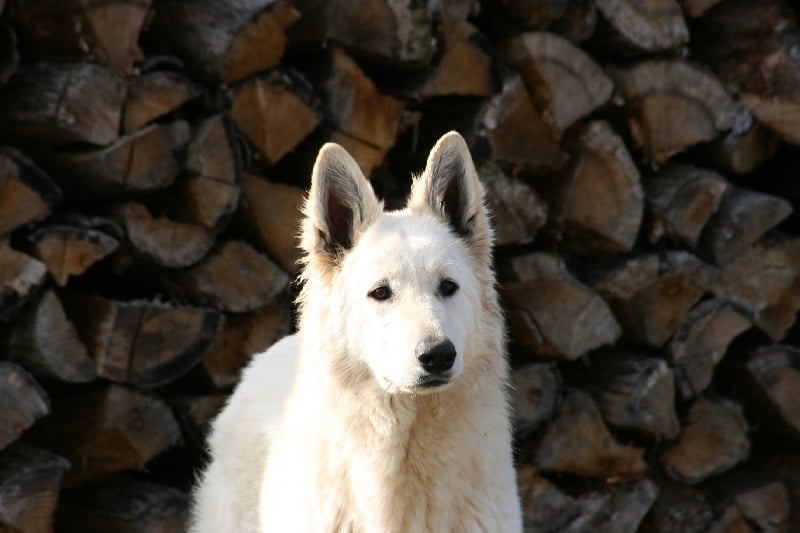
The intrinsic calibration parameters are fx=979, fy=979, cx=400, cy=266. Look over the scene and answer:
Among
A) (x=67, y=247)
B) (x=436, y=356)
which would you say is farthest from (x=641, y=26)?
(x=67, y=247)

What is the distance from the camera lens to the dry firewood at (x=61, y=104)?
4.29m

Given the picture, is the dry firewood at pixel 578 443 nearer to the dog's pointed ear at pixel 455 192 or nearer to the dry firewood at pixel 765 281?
the dry firewood at pixel 765 281

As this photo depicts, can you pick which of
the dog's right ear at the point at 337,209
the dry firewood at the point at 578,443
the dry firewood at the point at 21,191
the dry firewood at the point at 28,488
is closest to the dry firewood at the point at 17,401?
the dry firewood at the point at 28,488

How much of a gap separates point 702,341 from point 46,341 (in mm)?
3865

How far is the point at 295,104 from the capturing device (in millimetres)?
4824

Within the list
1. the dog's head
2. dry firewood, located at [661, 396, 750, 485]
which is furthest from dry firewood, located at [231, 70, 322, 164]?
dry firewood, located at [661, 396, 750, 485]

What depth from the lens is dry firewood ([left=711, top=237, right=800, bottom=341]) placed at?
6.12m

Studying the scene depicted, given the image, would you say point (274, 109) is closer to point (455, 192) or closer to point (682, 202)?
point (455, 192)

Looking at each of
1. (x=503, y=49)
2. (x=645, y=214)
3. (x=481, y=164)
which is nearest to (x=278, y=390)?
(x=481, y=164)

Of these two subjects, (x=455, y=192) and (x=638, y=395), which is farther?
(x=638, y=395)

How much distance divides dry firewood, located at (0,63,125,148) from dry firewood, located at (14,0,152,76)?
0.07 m

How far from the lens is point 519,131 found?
214 inches

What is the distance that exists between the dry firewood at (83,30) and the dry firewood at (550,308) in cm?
244

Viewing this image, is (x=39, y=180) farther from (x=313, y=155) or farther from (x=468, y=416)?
(x=468, y=416)
